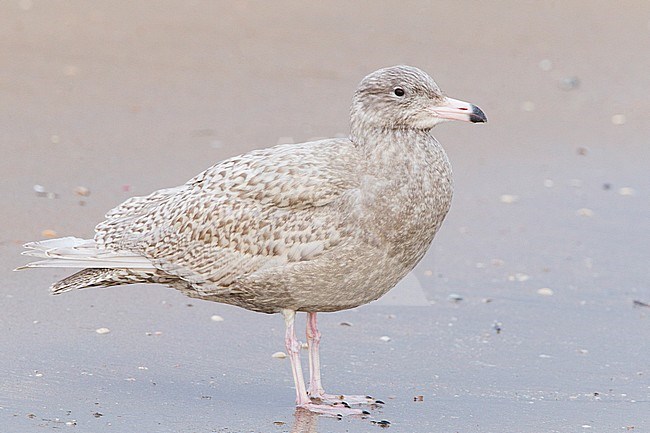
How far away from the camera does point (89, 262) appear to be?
21.4 ft

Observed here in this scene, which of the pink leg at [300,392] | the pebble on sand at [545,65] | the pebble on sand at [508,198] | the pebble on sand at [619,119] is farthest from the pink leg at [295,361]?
the pebble on sand at [545,65]

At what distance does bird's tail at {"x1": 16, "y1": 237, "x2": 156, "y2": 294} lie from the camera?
6539 mm

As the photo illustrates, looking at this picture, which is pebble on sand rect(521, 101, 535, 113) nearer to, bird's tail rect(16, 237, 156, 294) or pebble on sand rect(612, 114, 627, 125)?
pebble on sand rect(612, 114, 627, 125)

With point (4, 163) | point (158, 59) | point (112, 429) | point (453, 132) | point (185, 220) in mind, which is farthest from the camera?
point (158, 59)

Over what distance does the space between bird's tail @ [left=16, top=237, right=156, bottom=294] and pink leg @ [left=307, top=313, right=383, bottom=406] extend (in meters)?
0.85

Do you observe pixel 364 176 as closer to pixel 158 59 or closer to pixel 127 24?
pixel 158 59

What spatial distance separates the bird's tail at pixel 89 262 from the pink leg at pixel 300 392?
0.75 metres

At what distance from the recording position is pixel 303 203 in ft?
20.5

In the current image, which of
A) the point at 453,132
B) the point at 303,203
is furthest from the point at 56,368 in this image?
the point at 453,132

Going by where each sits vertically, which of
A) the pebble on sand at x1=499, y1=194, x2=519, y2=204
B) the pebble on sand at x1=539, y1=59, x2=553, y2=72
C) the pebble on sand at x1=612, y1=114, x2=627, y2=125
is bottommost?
the pebble on sand at x1=499, y1=194, x2=519, y2=204

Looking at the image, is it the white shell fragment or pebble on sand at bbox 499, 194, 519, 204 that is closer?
the white shell fragment

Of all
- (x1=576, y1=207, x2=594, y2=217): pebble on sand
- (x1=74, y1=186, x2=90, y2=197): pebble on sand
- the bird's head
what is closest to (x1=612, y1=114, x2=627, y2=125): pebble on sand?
(x1=576, y1=207, x2=594, y2=217): pebble on sand

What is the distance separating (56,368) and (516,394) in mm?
2320

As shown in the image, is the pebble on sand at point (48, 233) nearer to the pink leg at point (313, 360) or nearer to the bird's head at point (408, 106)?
the pink leg at point (313, 360)
